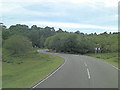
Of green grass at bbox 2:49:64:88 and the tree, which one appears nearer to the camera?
green grass at bbox 2:49:64:88

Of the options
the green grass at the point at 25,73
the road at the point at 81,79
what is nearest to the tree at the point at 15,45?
the green grass at the point at 25,73

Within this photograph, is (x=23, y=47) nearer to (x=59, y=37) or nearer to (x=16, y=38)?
(x=16, y=38)

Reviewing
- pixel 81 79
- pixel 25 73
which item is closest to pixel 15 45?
pixel 25 73

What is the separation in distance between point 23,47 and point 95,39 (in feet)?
135

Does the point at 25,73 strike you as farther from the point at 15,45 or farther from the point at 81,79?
the point at 15,45

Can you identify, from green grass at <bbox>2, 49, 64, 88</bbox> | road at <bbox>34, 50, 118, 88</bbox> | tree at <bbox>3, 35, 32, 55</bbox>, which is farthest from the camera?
tree at <bbox>3, 35, 32, 55</bbox>

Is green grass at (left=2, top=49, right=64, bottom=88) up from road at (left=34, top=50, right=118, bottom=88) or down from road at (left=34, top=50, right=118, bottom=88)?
down

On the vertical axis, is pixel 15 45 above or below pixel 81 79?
above

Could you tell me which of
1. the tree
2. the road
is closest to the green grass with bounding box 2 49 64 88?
the road

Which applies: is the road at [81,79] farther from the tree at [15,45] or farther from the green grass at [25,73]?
the tree at [15,45]

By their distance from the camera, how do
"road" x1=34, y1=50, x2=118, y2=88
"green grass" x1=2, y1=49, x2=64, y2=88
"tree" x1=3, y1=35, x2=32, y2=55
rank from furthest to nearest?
"tree" x1=3, y1=35, x2=32, y2=55 → "green grass" x1=2, y1=49, x2=64, y2=88 → "road" x1=34, y1=50, x2=118, y2=88

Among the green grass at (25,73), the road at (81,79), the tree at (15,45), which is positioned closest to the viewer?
the road at (81,79)

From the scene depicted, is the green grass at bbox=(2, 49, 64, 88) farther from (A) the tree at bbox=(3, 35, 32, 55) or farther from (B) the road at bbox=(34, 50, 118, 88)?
(A) the tree at bbox=(3, 35, 32, 55)

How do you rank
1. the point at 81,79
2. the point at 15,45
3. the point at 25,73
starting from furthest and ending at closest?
the point at 15,45 → the point at 25,73 → the point at 81,79
